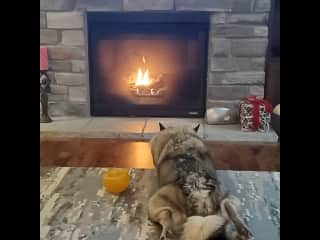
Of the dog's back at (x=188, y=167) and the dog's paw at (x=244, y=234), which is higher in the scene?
the dog's back at (x=188, y=167)

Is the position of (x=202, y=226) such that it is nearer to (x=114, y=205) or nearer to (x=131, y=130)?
(x=114, y=205)

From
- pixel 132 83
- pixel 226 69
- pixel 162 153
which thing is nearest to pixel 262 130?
pixel 226 69

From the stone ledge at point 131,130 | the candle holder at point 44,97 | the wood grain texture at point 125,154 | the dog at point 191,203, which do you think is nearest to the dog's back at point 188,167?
the dog at point 191,203

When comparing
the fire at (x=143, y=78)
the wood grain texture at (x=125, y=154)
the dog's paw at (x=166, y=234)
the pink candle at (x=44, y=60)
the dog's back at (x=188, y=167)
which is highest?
the pink candle at (x=44, y=60)

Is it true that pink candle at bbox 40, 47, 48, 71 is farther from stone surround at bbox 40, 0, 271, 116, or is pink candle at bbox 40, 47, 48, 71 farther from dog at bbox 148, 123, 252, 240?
dog at bbox 148, 123, 252, 240

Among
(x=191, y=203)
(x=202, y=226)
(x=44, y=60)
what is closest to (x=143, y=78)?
(x=44, y=60)

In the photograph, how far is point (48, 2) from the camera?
2.87 metres

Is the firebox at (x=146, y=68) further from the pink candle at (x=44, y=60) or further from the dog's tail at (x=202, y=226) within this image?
the dog's tail at (x=202, y=226)

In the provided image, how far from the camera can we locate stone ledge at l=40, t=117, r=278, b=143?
2748 millimetres

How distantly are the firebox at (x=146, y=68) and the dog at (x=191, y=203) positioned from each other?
5.19 ft

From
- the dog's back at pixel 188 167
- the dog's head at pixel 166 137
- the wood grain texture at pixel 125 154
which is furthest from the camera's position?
the wood grain texture at pixel 125 154

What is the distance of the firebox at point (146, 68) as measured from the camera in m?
2.99
